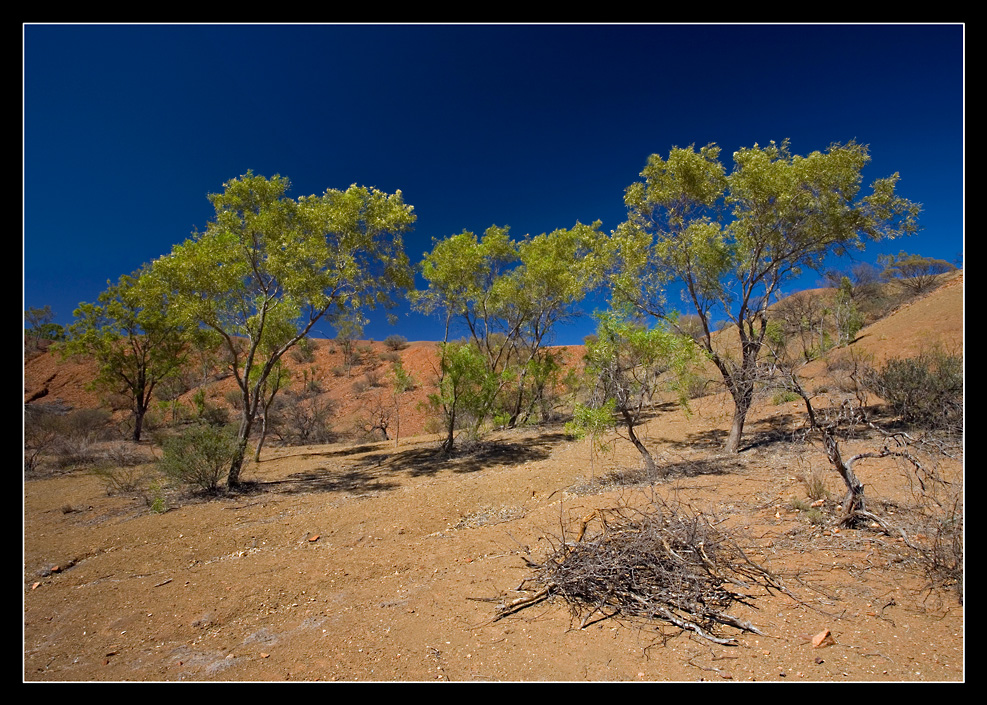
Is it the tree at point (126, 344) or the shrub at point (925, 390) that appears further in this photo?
the tree at point (126, 344)

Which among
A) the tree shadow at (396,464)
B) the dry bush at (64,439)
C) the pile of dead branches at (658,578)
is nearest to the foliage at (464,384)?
the tree shadow at (396,464)

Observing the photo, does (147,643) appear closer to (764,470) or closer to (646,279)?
(764,470)

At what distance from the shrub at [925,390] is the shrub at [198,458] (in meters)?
13.7

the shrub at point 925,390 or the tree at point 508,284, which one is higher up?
the tree at point 508,284

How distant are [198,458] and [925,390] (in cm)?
1578

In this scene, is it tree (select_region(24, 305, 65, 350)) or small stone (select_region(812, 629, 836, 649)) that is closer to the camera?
small stone (select_region(812, 629, 836, 649))

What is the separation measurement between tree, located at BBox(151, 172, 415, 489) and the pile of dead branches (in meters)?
7.95

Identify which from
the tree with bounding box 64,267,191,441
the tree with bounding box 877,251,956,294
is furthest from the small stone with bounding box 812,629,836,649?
the tree with bounding box 877,251,956,294

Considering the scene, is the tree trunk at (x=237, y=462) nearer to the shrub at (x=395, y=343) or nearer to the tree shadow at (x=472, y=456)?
the tree shadow at (x=472, y=456)

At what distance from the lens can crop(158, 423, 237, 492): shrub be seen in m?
9.09

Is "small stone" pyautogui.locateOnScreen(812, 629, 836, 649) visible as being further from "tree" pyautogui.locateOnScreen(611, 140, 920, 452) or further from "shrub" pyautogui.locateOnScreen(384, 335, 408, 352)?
"shrub" pyautogui.locateOnScreen(384, 335, 408, 352)

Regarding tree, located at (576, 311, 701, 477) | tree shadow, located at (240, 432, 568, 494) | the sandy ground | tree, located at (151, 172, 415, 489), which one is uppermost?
tree, located at (151, 172, 415, 489)

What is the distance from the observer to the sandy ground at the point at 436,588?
2.92 meters

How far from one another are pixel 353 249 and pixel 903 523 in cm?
1037
